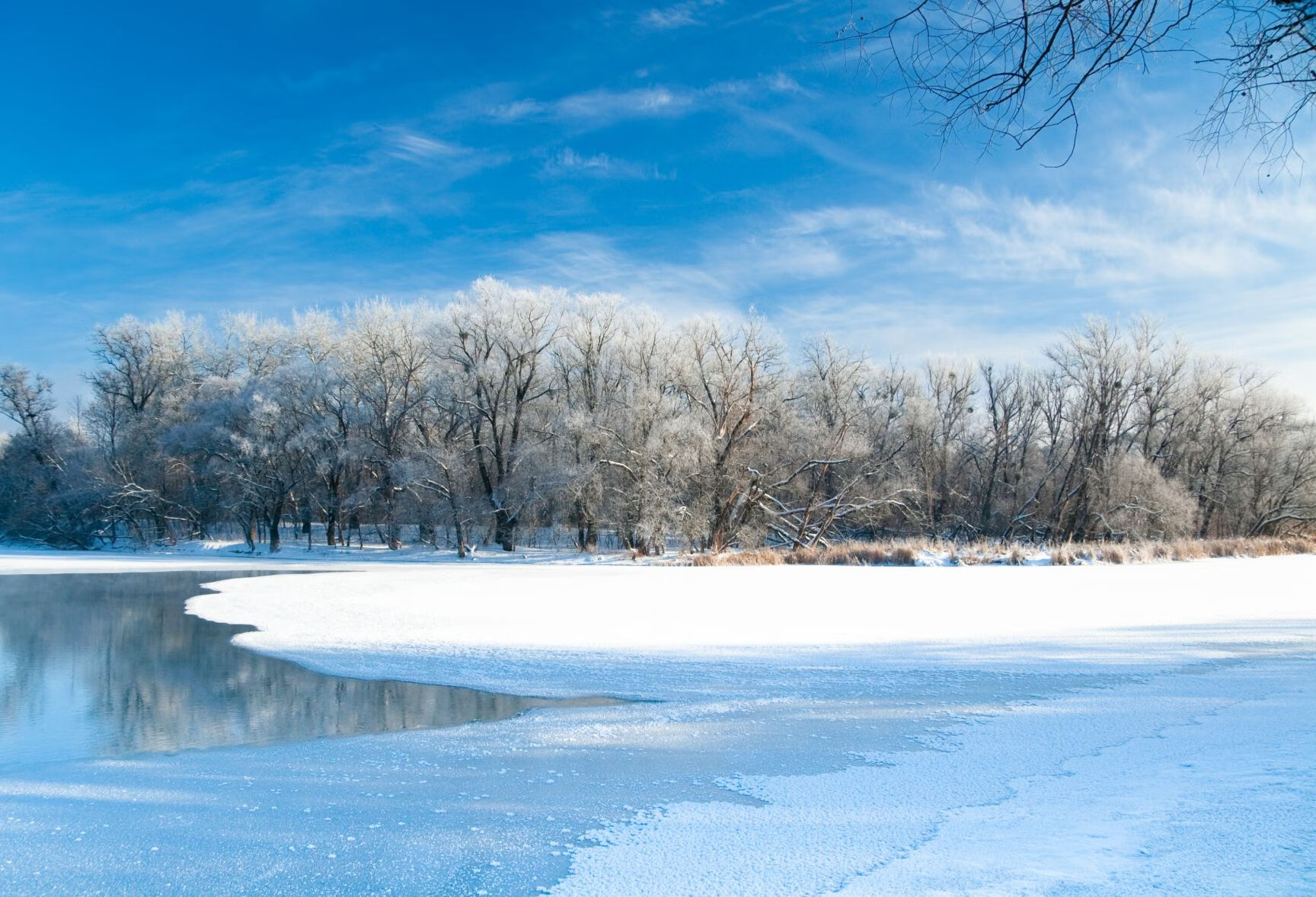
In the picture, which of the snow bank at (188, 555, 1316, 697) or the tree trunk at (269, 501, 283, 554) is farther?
the tree trunk at (269, 501, 283, 554)

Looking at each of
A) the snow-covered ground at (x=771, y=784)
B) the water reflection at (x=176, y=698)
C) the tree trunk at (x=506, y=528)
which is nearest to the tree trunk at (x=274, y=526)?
the tree trunk at (x=506, y=528)

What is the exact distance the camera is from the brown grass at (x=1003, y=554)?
68.4 ft

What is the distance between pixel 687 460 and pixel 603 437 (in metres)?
3.90

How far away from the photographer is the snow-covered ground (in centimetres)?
293

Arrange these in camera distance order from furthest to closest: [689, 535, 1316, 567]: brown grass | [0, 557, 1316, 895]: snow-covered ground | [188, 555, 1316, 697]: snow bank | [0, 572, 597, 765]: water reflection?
[689, 535, 1316, 567]: brown grass
[188, 555, 1316, 697]: snow bank
[0, 572, 597, 765]: water reflection
[0, 557, 1316, 895]: snow-covered ground

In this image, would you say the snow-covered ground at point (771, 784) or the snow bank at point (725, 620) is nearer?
the snow-covered ground at point (771, 784)

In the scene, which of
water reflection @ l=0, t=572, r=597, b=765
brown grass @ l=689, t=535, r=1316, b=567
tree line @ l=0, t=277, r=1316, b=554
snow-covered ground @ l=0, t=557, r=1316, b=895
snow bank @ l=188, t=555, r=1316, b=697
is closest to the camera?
snow-covered ground @ l=0, t=557, r=1316, b=895

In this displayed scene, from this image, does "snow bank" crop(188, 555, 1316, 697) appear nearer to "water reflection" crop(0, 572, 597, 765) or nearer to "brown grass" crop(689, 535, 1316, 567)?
"water reflection" crop(0, 572, 597, 765)

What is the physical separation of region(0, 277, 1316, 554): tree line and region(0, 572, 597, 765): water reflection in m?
20.1

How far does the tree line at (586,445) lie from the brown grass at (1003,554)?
6188 mm

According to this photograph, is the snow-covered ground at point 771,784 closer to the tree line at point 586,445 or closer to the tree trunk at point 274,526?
the tree line at point 586,445

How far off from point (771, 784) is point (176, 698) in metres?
5.56

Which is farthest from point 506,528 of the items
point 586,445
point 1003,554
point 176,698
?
point 176,698

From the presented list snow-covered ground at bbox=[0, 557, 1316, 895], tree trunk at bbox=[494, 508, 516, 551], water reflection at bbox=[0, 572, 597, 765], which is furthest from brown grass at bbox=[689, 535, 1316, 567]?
water reflection at bbox=[0, 572, 597, 765]
